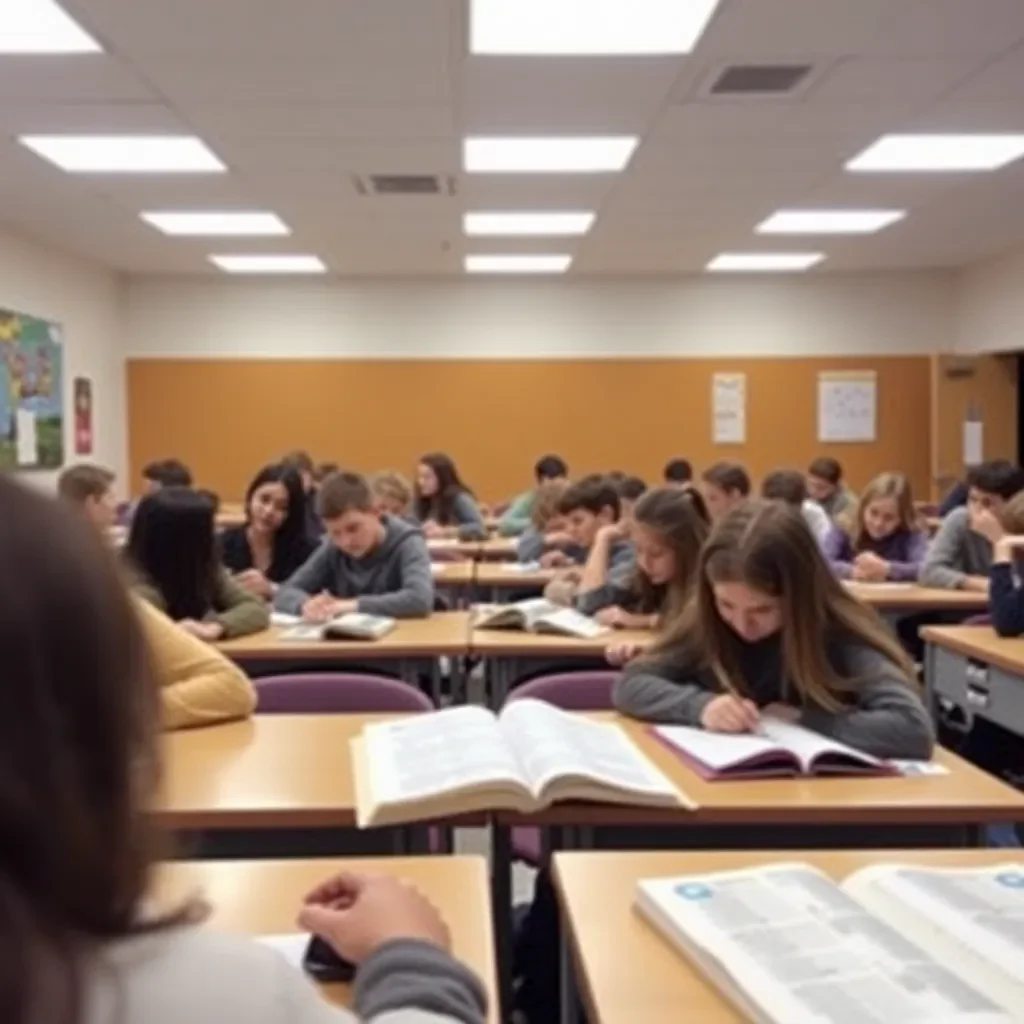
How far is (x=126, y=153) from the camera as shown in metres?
6.47

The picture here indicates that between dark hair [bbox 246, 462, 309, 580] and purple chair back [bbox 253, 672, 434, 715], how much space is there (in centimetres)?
253

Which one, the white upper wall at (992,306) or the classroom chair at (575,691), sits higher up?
the white upper wall at (992,306)

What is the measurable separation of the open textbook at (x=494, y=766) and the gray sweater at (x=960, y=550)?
3.68 m

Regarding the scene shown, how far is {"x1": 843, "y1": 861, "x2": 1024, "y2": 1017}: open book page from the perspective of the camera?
1.46 metres

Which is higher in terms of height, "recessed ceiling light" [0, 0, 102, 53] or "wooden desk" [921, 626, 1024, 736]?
"recessed ceiling light" [0, 0, 102, 53]

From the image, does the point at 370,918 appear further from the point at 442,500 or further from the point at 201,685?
the point at 442,500

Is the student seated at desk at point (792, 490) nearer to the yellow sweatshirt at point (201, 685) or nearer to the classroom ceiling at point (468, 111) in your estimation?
the classroom ceiling at point (468, 111)

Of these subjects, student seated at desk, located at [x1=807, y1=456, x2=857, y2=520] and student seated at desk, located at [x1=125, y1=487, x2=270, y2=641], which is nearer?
student seated at desk, located at [x1=125, y1=487, x2=270, y2=641]

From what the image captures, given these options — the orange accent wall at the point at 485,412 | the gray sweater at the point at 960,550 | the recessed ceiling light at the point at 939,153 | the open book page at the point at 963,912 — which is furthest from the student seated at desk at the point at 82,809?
the orange accent wall at the point at 485,412

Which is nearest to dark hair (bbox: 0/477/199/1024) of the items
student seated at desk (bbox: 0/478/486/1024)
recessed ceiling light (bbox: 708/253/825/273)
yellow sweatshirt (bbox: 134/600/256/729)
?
student seated at desk (bbox: 0/478/486/1024)

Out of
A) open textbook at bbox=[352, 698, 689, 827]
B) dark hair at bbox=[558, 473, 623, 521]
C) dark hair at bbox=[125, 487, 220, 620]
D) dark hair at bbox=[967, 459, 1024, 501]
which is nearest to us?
open textbook at bbox=[352, 698, 689, 827]

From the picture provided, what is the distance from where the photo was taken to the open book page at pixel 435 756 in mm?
2139

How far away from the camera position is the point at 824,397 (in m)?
11.5

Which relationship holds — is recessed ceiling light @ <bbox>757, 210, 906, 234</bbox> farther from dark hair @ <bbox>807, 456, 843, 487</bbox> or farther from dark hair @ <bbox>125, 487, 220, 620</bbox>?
dark hair @ <bbox>125, 487, 220, 620</bbox>
